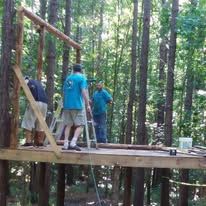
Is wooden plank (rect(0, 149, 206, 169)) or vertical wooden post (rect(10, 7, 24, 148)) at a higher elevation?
vertical wooden post (rect(10, 7, 24, 148))

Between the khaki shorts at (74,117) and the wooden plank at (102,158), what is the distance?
631 mm

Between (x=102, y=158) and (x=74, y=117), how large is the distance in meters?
0.99

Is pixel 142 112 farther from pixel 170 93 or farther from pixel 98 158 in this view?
pixel 98 158

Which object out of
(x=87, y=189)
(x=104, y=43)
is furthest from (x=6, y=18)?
(x=104, y=43)

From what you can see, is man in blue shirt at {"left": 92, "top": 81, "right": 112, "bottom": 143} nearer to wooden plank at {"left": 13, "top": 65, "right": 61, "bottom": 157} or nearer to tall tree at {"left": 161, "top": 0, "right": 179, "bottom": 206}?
tall tree at {"left": 161, "top": 0, "right": 179, "bottom": 206}

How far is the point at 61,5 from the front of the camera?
23062mm

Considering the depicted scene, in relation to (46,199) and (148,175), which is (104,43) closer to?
(148,175)

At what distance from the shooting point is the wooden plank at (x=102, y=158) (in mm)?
8336

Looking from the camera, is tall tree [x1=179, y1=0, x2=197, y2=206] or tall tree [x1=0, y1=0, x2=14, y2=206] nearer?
tall tree [x1=0, y1=0, x2=14, y2=206]

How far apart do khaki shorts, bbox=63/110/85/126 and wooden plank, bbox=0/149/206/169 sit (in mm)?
631

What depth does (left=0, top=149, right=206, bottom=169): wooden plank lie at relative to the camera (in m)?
8.34

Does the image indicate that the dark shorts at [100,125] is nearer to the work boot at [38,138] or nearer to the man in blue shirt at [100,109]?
the man in blue shirt at [100,109]

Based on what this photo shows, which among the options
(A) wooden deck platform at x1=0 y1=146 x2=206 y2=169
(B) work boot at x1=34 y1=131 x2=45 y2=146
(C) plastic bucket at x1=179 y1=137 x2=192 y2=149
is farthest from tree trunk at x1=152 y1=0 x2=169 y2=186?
(A) wooden deck platform at x1=0 y1=146 x2=206 y2=169

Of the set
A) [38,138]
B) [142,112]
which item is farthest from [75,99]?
[142,112]
